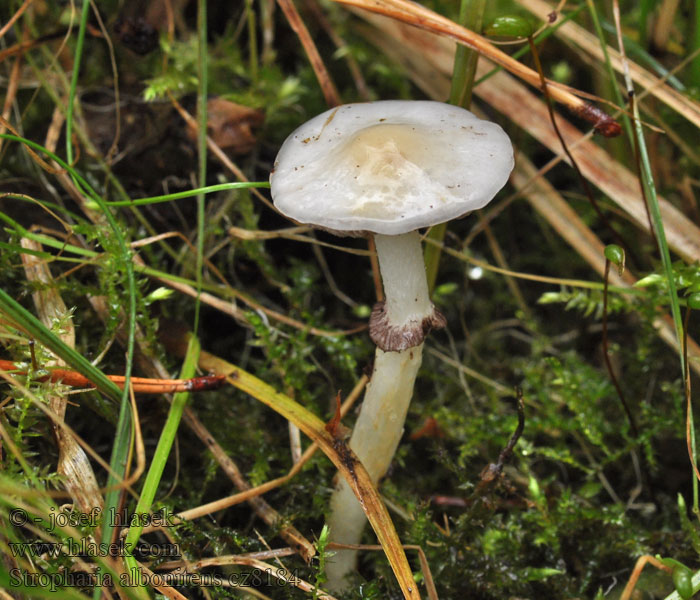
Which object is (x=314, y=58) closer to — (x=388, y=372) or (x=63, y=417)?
(x=388, y=372)

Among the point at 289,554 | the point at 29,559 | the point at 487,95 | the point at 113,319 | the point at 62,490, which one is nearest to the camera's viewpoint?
the point at 29,559

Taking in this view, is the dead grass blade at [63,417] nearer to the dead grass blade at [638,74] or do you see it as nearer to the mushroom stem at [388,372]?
the mushroom stem at [388,372]

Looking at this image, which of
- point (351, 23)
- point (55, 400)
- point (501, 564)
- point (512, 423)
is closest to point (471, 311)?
point (512, 423)

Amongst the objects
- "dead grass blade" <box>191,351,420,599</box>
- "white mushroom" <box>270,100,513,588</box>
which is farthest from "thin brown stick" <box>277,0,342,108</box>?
"dead grass blade" <box>191,351,420,599</box>

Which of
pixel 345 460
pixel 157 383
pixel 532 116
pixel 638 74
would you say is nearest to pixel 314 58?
pixel 532 116

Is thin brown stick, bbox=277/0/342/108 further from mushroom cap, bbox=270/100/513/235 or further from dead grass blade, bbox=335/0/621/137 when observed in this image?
mushroom cap, bbox=270/100/513/235

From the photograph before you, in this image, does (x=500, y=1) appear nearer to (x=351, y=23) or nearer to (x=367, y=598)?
(x=351, y=23)

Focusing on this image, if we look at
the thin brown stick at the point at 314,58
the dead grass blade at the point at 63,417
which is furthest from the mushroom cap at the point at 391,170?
the dead grass blade at the point at 63,417
